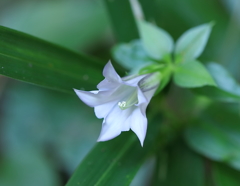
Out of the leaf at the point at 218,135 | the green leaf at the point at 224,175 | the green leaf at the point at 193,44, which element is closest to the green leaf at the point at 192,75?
the green leaf at the point at 193,44

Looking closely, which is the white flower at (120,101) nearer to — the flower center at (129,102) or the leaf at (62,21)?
the flower center at (129,102)

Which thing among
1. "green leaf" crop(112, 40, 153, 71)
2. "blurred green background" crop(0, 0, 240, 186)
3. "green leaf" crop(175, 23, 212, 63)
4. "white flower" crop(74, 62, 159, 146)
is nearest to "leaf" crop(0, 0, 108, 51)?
"blurred green background" crop(0, 0, 240, 186)

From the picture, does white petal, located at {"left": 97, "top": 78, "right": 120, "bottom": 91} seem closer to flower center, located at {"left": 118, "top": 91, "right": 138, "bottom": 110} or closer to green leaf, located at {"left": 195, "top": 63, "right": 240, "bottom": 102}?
flower center, located at {"left": 118, "top": 91, "right": 138, "bottom": 110}

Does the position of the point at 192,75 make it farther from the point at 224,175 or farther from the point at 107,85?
the point at 224,175

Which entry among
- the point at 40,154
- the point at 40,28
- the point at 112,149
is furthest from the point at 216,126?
the point at 40,28

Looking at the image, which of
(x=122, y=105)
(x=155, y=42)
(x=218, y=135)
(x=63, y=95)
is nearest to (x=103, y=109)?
(x=122, y=105)

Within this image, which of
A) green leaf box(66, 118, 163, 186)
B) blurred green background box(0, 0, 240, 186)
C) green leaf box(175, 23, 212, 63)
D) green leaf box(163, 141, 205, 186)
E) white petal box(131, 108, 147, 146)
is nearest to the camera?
white petal box(131, 108, 147, 146)
